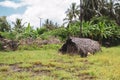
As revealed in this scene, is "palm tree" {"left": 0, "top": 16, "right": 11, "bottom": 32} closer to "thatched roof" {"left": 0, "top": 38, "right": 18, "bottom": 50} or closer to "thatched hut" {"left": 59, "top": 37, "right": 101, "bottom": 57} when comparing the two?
"thatched roof" {"left": 0, "top": 38, "right": 18, "bottom": 50}

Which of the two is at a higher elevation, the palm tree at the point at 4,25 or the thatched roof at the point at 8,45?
the palm tree at the point at 4,25

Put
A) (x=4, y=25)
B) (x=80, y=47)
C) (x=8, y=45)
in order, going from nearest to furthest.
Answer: (x=80, y=47)
(x=8, y=45)
(x=4, y=25)

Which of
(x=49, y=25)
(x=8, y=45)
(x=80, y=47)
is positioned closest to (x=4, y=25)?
(x=49, y=25)

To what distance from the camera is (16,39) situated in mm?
29406

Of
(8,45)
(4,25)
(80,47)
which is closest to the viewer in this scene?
(80,47)

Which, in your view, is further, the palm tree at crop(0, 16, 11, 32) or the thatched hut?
the palm tree at crop(0, 16, 11, 32)

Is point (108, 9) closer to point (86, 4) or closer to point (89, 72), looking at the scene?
point (86, 4)

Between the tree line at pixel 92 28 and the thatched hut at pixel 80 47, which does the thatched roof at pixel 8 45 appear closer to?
the tree line at pixel 92 28

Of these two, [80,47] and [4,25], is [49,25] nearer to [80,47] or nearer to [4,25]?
[4,25]

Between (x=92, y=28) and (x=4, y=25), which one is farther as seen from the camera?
(x=4, y=25)

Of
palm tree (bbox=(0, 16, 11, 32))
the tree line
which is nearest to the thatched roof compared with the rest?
the tree line

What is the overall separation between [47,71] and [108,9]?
3169cm

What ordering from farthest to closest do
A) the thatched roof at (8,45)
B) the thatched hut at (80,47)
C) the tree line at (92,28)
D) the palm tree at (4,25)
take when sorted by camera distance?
1. the palm tree at (4,25)
2. the tree line at (92,28)
3. the thatched roof at (8,45)
4. the thatched hut at (80,47)

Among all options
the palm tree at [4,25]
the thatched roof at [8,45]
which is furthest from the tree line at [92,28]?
the palm tree at [4,25]
